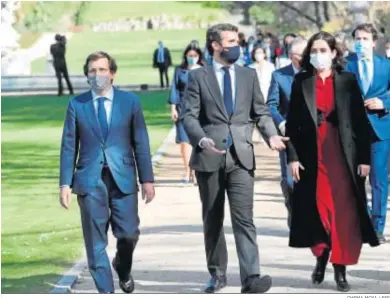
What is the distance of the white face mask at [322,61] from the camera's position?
11172mm

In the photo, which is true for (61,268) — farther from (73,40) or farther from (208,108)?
(73,40)

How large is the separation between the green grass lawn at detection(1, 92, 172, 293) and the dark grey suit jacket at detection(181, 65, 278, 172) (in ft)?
5.30

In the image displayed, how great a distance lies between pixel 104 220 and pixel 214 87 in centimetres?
131

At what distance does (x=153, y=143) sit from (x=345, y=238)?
55.7ft

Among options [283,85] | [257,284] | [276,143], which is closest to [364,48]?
[283,85]

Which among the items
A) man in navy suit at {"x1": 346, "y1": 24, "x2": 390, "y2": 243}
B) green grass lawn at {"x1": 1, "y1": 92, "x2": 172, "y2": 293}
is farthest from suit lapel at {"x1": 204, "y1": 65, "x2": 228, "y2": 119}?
man in navy suit at {"x1": 346, "y1": 24, "x2": 390, "y2": 243}

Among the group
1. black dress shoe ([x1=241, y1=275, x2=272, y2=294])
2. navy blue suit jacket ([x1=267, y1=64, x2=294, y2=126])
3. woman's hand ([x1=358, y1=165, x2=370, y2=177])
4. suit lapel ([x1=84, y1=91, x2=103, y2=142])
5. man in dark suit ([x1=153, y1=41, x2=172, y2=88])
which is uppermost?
suit lapel ([x1=84, y1=91, x2=103, y2=142])

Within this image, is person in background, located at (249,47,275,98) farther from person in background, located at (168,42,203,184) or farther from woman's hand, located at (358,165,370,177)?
woman's hand, located at (358,165,370,177)

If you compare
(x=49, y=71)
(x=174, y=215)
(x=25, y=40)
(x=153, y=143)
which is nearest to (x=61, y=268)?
(x=174, y=215)

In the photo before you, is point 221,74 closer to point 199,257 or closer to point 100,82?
point 100,82

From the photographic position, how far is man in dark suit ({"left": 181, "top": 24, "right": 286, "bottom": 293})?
10.9m

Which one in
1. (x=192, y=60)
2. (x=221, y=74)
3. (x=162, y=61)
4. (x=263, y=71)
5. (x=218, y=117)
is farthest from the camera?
(x=162, y=61)

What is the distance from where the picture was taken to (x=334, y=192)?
1112 centimetres

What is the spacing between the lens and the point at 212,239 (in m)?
11.2
